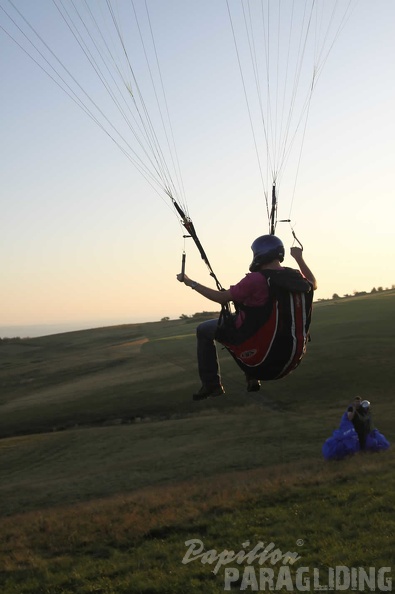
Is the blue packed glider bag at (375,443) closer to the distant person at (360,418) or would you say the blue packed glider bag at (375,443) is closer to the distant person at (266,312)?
the distant person at (360,418)

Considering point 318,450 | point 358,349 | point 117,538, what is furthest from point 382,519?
point 358,349

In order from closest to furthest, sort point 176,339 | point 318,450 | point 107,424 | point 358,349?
1. point 318,450
2. point 107,424
3. point 358,349
4. point 176,339

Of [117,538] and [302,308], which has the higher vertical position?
[302,308]

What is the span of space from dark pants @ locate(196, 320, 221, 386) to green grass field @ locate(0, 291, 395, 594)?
8101mm

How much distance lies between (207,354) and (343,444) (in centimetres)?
1826

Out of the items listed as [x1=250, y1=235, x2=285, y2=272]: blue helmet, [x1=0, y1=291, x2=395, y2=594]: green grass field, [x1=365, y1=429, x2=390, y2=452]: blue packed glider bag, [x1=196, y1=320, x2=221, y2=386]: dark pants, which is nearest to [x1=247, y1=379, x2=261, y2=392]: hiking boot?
[x1=196, y1=320, x2=221, y2=386]: dark pants

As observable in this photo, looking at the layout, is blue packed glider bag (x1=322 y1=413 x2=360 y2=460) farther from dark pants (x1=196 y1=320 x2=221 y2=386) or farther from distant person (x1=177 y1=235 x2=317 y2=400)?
distant person (x1=177 y1=235 x2=317 y2=400)

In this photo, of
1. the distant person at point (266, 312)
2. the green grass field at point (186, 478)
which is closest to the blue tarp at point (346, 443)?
the green grass field at point (186, 478)

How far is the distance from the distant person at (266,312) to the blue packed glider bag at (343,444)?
18.3 meters

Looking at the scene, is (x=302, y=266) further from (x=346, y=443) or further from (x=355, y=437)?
(x=355, y=437)

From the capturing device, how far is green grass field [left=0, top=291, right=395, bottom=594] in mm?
17703

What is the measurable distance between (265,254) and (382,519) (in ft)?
42.5

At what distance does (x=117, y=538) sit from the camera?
68.2 feet

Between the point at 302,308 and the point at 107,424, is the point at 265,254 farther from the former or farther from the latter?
the point at 107,424
